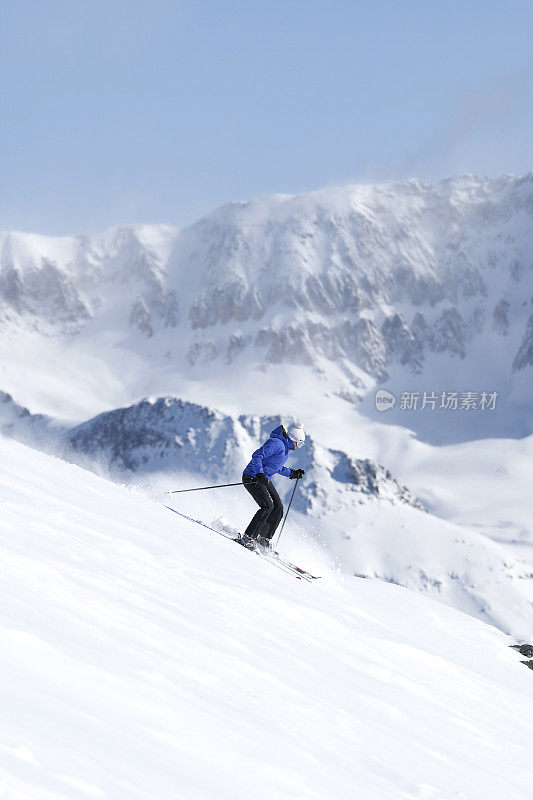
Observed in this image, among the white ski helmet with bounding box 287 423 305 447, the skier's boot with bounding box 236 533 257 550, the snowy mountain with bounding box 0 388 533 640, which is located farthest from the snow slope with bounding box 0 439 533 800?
the snowy mountain with bounding box 0 388 533 640

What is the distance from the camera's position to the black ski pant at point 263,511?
1512 cm

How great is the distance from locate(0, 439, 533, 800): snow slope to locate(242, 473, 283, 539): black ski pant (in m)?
2.75

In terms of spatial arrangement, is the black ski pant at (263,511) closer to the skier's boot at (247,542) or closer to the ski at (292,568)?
the skier's boot at (247,542)

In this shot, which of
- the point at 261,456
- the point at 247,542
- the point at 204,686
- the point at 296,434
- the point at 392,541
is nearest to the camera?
the point at 204,686

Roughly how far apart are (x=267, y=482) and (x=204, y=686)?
979 cm

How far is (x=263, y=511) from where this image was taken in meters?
15.2

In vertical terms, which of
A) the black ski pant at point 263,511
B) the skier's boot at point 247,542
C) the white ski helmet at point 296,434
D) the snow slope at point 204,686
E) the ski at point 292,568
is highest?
the white ski helmet at point 296,434

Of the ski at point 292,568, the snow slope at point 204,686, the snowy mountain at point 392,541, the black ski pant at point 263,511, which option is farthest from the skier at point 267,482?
the snowy mountain at point 392,541

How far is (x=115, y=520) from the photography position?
38.2 ft

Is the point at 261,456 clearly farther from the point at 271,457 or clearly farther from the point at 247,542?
the point at 247,542

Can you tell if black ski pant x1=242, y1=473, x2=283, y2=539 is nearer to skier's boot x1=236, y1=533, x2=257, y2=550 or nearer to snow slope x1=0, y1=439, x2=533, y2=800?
skier's boot x1=236, y1=533, x2=257, y2=550

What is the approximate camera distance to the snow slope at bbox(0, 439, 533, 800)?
12.8ft

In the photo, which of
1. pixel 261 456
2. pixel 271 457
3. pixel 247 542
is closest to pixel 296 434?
pixel 271 457

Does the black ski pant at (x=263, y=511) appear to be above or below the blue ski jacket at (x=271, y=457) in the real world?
below
